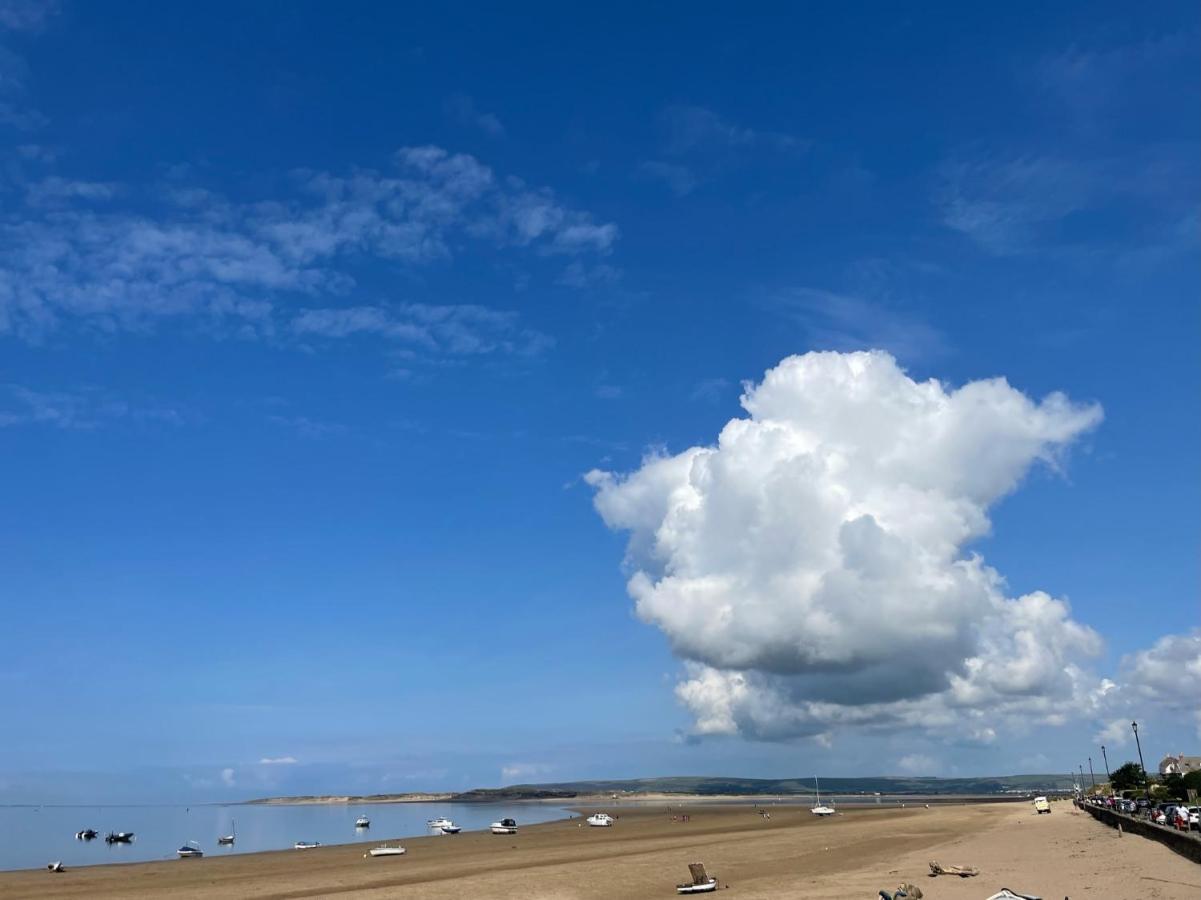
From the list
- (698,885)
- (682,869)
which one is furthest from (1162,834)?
(698,885)

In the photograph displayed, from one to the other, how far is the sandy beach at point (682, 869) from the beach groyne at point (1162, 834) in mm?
738

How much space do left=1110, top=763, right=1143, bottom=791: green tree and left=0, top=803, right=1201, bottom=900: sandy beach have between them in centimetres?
7820

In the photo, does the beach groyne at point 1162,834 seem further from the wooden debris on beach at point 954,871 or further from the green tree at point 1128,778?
the green tree at point 1128,778

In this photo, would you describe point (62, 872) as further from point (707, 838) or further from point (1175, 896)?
point (1175, 896)

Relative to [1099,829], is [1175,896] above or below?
above

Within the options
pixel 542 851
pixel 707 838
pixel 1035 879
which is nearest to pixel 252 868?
pixel 542 851

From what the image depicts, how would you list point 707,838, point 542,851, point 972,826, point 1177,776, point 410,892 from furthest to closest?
point 1177,776, point 972,826, point 707,838, point 542,851, point 410,892

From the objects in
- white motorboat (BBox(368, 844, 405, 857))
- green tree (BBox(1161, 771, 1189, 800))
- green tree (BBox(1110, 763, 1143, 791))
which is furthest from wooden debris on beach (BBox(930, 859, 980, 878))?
green tree (BBox(1110, 763, 1143, 791))

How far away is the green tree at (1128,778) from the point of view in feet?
473

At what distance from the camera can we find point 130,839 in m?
106

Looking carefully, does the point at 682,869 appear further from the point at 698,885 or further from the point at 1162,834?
the point at 1162,834

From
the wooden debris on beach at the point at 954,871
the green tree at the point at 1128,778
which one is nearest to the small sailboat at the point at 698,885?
the wooden debris on beach at the point at 954,871

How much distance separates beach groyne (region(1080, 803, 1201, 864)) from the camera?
38325mm

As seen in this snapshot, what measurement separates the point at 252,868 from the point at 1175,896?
190ft
